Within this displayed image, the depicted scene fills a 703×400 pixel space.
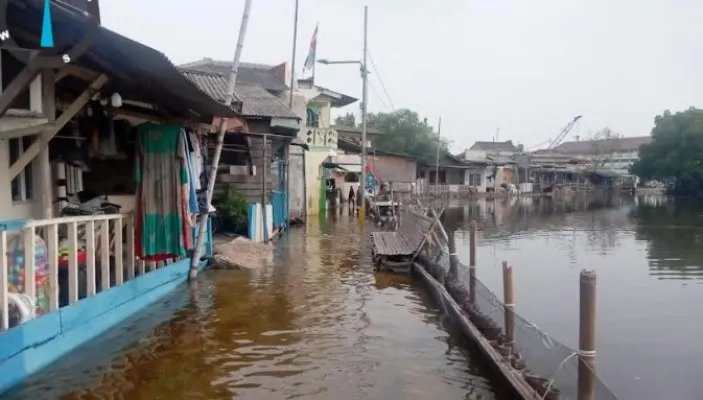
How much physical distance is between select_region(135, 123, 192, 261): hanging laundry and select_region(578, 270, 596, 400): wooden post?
230 inches

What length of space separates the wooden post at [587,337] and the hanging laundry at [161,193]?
5.84m

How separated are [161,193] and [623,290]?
10059mm

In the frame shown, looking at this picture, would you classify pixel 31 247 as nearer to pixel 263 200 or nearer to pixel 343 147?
pixel 263 200

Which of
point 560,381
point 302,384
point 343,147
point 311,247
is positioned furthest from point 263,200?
point 343,147

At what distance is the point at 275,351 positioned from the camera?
691cm

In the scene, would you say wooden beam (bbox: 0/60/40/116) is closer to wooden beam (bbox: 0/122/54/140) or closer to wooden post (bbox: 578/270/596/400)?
wooden beam (bbox: 0/122/54/140)

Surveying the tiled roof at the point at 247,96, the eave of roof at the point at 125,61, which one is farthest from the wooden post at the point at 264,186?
the eave of roof at the point at 125,61

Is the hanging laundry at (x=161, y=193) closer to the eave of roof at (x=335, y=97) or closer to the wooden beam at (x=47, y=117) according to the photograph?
the wooden beam at (x=47, y=117)

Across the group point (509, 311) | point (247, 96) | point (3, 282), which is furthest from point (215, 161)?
point (247, 96)

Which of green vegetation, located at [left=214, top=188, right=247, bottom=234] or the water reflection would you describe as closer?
green vegetation, located at [left=214, top=188, right=247, bottom=234]

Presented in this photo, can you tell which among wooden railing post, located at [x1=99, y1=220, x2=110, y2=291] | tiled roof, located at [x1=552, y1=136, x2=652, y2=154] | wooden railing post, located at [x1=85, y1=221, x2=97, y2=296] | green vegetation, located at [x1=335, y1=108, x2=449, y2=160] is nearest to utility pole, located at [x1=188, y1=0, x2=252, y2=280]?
wooden railing post, located at [x1=99, y1=220, x2=110, y2=291]

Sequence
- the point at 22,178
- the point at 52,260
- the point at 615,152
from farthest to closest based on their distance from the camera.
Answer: the point at 615,152 → the point at 22,178 → the point at 52,260

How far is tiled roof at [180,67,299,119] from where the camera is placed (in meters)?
12.5

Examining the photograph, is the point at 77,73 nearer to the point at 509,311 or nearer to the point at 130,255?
the point at 130,255
